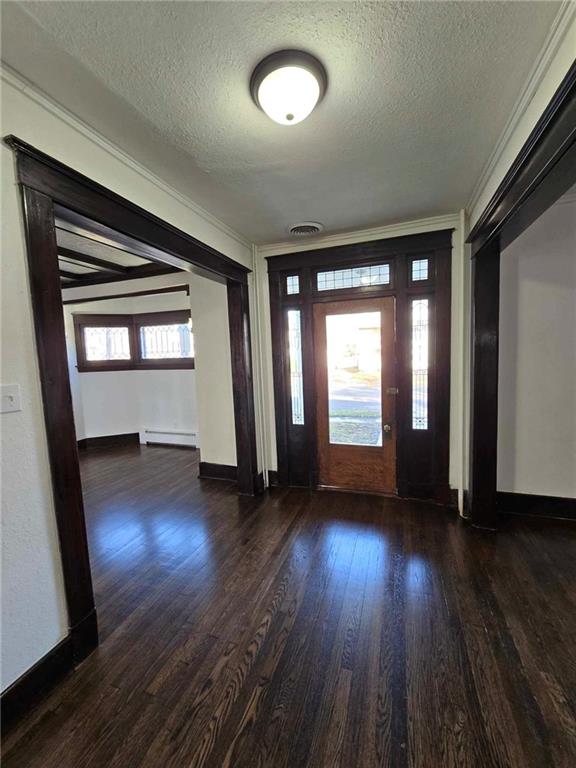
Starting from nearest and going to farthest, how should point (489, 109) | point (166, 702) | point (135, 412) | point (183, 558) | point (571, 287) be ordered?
point (166, 702)
point (489, 109)
point (183, 558)
point (571, 287)
point (135, 412)

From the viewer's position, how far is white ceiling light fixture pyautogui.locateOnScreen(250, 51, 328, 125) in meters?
1.25

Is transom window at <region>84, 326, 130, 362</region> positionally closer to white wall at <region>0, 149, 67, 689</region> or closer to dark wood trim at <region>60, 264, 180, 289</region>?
dark wood trim at <region>60, 264, 180, 289</region>

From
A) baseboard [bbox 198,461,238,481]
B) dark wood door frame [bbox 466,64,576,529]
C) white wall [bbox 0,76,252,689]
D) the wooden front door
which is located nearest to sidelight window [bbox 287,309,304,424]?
the wooden front door

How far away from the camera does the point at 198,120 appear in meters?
1.56

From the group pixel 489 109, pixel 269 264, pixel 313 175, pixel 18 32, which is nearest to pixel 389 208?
pixel 313 175

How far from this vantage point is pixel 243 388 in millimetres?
3359

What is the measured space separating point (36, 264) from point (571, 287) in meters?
3.60

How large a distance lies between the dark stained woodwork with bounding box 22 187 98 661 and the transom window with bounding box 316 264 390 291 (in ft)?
7.81

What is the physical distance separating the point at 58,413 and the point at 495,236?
2781 mm

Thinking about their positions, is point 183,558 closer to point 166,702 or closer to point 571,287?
point 166,702

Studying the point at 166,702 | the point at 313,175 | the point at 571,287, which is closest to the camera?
the point at 166,702

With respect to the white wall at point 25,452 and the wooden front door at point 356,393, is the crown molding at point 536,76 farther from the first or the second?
the white wall at point 25,452

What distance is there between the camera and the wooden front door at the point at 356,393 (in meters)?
3.15

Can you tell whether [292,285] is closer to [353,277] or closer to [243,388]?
[353,277]
